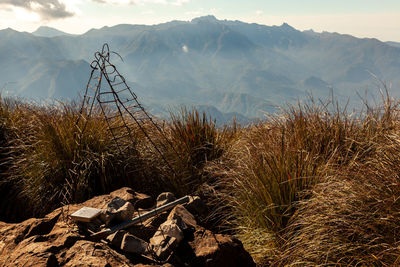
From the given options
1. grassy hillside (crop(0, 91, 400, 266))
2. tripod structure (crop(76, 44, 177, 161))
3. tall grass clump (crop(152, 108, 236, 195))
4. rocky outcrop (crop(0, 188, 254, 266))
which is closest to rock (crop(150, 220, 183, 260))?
rocky outcrop (crop(0, 188, 254, 266))

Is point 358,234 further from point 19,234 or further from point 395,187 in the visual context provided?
point 19,234

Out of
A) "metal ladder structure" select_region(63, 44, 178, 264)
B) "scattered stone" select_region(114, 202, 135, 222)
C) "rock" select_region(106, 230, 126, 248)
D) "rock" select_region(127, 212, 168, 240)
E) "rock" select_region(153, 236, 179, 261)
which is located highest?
"metal ladder structure" select_region(63, 44, 178, 264)

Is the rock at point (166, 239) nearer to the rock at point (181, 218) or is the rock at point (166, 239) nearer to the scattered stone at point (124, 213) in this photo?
the rock at point (181, 218)

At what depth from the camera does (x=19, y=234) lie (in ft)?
7.55

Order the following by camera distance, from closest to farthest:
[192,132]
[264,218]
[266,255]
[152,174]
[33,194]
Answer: [266,255]
[264,218]
[33,194]
[152,174]
[192,132]

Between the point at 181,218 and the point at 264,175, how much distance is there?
0.96 metres

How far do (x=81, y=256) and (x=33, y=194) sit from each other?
220cm

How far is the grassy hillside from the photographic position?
86.4 inches

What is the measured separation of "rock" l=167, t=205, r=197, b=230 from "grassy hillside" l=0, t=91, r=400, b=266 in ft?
1.76

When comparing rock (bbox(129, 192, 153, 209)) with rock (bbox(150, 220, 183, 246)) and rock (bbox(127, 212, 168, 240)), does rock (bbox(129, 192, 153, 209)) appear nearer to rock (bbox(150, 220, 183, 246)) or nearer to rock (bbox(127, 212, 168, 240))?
rock (bbox(127, 212, 168, 240))

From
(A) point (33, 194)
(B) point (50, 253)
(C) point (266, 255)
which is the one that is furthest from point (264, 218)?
(A) point (33, 194)

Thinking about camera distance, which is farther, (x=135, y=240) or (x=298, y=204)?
(x=298, y=204)

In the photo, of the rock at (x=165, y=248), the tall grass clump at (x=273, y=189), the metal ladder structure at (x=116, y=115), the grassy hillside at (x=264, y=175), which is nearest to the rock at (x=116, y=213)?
the metal ladder structure at (x=116, y=115)

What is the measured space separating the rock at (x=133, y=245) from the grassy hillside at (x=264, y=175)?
33.5 inches
